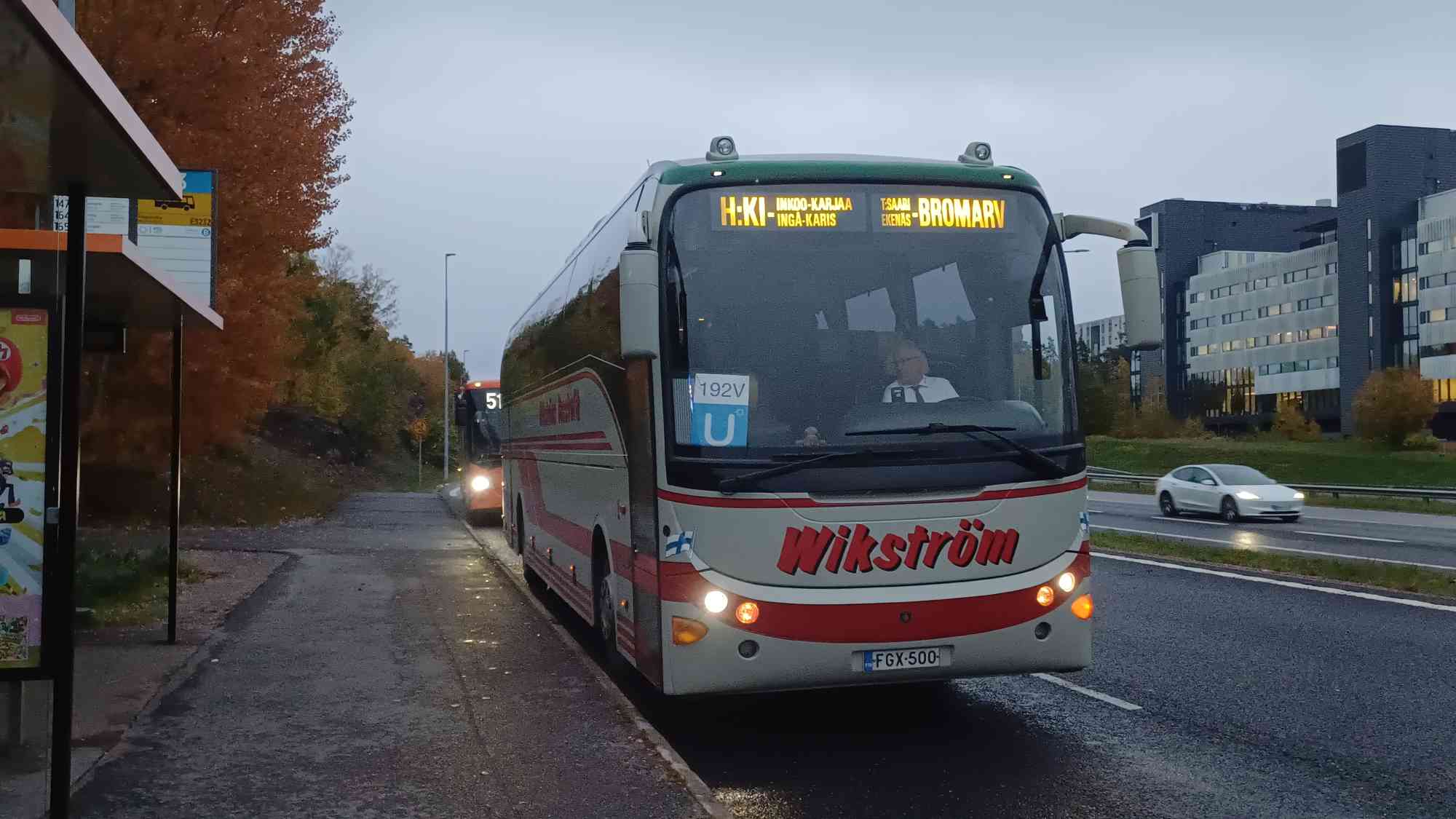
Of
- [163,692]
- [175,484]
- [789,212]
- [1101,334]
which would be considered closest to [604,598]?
[163,692]

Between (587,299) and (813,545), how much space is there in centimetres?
369

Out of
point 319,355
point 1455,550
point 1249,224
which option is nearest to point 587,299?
→ point 1455,550

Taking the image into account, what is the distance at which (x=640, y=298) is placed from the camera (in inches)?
264

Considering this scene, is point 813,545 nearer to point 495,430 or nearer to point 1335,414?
point 495,430

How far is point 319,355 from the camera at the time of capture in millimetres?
51719

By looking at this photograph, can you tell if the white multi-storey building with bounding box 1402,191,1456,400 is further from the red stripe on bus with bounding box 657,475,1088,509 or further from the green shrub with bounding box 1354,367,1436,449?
the red stripe on bus with bounding box 657,475,1088,509

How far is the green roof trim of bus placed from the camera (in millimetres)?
7246

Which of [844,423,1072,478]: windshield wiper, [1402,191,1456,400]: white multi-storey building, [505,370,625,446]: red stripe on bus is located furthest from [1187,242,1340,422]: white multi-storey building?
[844,423,1072,478]: windshield wiper

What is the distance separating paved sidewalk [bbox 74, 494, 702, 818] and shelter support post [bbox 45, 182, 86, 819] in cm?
69

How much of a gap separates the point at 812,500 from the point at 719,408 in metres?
0.70

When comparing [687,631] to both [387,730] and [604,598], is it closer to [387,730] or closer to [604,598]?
[387,730]

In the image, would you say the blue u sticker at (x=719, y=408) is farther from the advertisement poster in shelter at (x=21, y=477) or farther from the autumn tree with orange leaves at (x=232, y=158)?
the autumn tree with orange leaves at (x=232, y=158)

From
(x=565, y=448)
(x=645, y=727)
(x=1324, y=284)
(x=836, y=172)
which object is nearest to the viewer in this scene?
(x=836, y=172)

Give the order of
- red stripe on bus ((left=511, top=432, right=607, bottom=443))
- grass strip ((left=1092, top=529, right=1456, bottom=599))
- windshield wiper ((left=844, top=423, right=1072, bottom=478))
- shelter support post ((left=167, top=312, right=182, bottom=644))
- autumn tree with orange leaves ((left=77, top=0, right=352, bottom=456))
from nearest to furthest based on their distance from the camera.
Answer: windshield wiper ((left=844, top=423, right=1072, bottom=478)) < red stripe on bus ((left=511, top=432, right=607, bottom=443)) < shelter support post ((left=167, top=312, right=182, bottom=644)) < grass strip ((left=1092, top=529, right=1456, bottom=599)) < autumn tree with orange leaves ((left=77, top=0, right=352, bottom=456))
